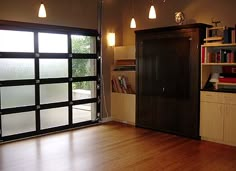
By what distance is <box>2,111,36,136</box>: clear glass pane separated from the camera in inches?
204

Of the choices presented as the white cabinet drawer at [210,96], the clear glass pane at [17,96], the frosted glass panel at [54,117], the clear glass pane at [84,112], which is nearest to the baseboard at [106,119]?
the clear glass pane at [84,112]

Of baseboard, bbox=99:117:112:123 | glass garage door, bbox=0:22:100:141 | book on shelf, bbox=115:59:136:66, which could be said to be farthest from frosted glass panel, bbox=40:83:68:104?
book on shelf, bbox=115:59:136:66

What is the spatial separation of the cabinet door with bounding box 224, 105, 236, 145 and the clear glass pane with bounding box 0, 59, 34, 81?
141 inches

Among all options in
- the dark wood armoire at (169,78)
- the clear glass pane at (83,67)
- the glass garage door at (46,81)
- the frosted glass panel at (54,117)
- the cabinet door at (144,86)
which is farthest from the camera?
the clear glass pane at (83,67)

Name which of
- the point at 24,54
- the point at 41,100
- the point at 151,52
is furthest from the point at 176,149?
the point at 24,54

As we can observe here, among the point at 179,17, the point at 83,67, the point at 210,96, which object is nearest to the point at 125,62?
the point at 83,67

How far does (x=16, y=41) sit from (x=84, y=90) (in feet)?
6.12

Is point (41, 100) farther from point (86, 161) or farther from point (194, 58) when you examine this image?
point (194, 58)

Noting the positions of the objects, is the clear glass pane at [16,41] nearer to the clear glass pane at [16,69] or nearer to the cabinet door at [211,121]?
the clear glass pane at [16,69]

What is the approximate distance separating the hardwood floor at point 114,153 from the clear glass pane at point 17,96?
2.30ft

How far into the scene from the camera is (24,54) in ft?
17.3

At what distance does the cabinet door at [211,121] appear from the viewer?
5047 mm

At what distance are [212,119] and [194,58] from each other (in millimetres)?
1139

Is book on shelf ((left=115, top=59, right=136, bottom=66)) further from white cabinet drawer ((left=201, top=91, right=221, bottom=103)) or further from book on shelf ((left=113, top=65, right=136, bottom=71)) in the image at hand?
white cabinet drawer ((left=201, top=91, right=221, bottom=103))
